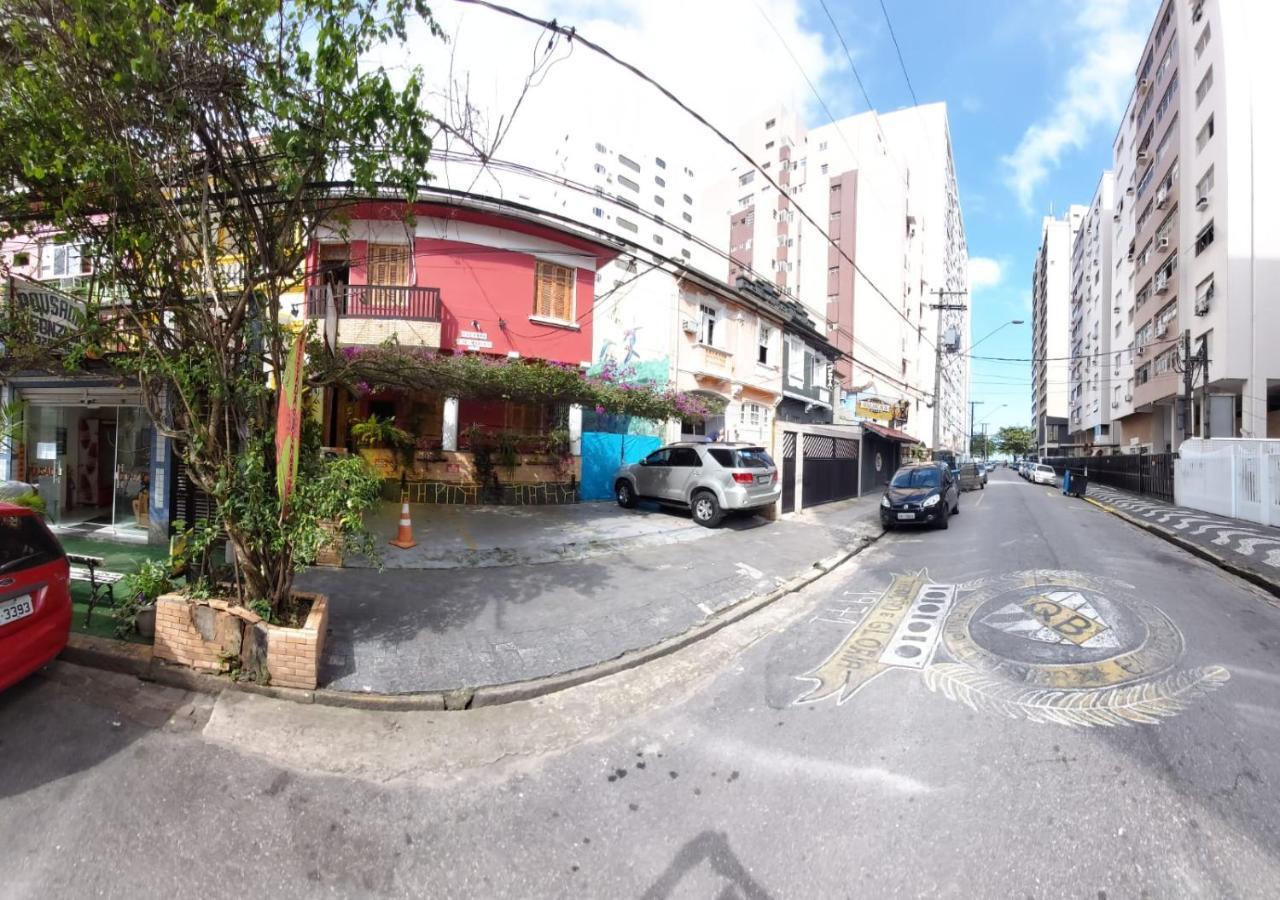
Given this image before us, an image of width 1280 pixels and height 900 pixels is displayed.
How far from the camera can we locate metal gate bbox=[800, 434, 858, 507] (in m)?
14.8

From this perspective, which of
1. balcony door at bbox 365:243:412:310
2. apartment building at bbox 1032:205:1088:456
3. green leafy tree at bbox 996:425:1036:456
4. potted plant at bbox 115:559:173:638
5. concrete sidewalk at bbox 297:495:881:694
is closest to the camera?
concrete sidewalk at bbox 297:495:881:694

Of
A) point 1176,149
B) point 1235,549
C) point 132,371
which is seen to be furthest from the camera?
point 1176,149

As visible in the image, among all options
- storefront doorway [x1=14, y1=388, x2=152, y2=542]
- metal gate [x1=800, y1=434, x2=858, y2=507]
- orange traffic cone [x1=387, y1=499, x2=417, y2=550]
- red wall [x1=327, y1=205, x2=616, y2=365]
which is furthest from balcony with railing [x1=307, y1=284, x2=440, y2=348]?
metal gate [x1=800, y1=434, x2=858, y2=507]

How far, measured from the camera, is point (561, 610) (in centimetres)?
546

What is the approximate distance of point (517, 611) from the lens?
5363mm

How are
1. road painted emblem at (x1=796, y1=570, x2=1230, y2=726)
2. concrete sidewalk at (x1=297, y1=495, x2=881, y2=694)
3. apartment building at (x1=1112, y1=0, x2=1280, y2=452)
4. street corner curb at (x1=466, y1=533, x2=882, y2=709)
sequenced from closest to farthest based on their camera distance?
road painted emblem at (x1=796, y1=570, x2=1230, y2=726) < street corner curb at (x1=466, y1=533, x2=882, y2=709) < concrete sidewalk at (x1=297, y1=495, x2=881, y2=694) < apartment building at (x1=1112, y1=0, x2=1280, y2=452)

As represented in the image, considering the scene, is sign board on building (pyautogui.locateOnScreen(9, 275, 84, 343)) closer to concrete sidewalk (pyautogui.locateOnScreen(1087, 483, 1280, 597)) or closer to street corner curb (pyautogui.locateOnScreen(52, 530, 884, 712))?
street corner curb (pyautogui.locateOnScreen(52, 530, 884, 712))

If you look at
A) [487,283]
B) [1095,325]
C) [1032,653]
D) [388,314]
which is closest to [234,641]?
[1032,653]

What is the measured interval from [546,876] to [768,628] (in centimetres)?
365

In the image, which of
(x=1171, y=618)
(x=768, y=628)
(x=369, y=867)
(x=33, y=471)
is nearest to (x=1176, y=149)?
(x=1171, y=618)

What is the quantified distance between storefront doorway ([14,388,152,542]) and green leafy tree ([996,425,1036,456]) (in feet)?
372

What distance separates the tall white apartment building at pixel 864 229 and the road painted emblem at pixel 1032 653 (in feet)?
102

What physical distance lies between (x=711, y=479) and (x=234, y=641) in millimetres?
8144

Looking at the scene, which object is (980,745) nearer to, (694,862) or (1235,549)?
(694,862)
